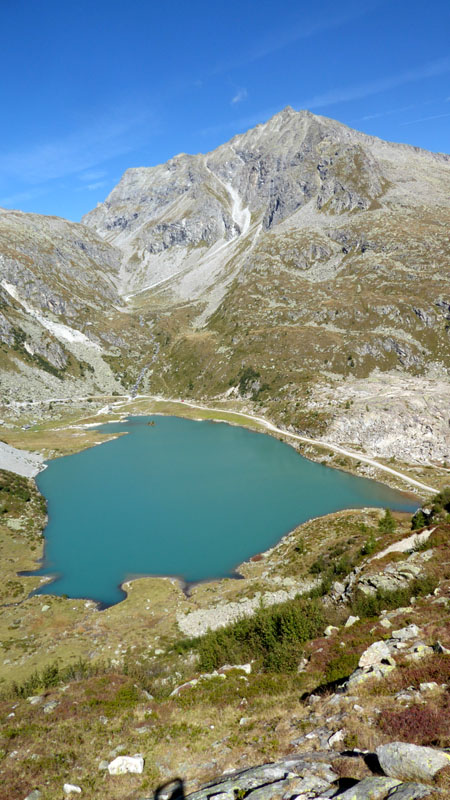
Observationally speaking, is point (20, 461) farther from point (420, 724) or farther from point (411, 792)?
point (411, 792)

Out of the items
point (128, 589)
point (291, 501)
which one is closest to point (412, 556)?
point (128, 589)

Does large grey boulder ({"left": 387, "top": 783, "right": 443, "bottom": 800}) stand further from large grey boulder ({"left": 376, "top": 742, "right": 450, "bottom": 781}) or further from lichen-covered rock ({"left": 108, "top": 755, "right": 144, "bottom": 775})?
lichen-covered rock ({"left": 108, "top": 755, "right": 144, "bottom": 775})

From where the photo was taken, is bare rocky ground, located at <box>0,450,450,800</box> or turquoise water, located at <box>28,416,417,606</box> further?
turquoise water, located at <box>28,416,417,606</box>

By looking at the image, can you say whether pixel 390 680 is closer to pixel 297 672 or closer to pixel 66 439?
pixel 297 672

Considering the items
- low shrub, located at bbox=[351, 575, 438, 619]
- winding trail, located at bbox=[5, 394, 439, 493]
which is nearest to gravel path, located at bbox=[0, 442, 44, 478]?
winding trail, located at bbox=[5, 394, 439, 493]

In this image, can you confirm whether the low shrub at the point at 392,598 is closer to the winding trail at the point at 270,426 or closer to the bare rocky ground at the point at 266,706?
the bare rocky ground at the point at 266,706

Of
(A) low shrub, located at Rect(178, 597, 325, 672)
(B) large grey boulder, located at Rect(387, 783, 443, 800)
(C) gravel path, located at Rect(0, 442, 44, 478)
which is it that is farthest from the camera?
(C) gravel path, located at Rect(0, 442, 44, 478)
